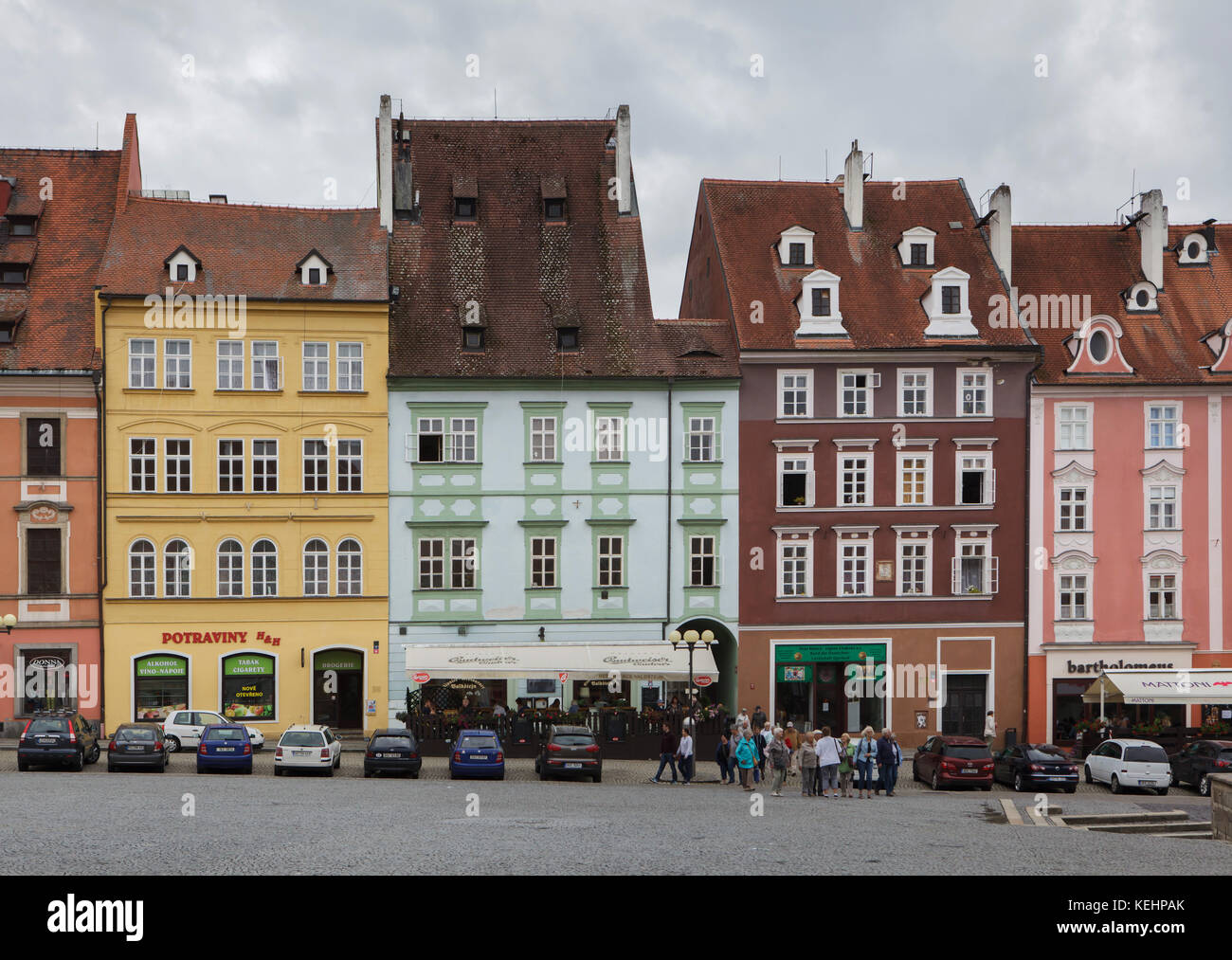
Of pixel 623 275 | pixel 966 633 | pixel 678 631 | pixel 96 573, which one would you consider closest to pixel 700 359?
pixel 623 275

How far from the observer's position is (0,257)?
150 ft

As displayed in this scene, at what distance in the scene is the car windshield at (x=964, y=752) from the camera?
3678cm

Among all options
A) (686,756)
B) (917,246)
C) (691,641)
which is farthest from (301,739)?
(917,246)

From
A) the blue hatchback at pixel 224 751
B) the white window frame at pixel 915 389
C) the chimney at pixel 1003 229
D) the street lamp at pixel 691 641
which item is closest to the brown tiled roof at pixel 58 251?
the blue hatchback at pixel 224 751

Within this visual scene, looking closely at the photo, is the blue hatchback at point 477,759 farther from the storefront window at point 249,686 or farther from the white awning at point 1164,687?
the white awning at point 1164,687

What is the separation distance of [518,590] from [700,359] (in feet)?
31.8

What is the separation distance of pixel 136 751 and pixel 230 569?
1041cm

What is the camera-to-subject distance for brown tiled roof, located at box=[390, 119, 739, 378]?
46.1m

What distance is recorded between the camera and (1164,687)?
4472 centimetres

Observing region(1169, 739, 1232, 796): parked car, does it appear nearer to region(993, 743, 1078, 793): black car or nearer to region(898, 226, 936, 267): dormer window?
region(993, 743, 1078, 793): black car

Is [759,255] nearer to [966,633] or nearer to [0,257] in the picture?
[966,633]

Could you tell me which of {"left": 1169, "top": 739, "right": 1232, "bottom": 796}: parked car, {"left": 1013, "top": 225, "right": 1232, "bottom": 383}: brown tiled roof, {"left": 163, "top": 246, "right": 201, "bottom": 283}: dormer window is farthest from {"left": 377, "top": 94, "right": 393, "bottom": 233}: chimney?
{"left": 1169, "top": 739, "right": 1232, "bottom": 796}: parked car

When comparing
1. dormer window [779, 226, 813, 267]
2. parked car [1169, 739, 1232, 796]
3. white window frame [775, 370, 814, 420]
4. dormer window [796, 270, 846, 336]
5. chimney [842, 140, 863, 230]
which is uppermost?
chimney [842, 140, 863, 230]

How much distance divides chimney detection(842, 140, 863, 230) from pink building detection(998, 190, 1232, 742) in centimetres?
702
